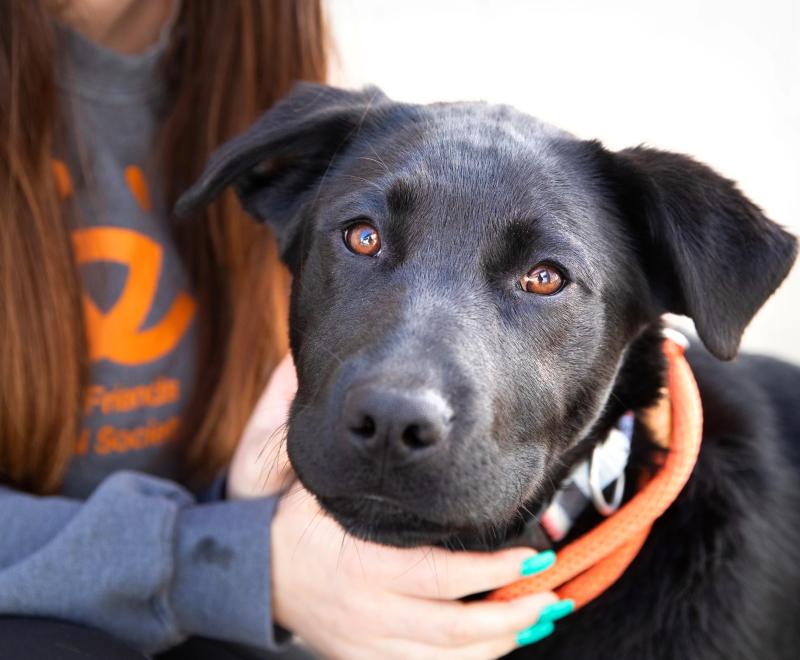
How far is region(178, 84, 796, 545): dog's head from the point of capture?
1232 mm

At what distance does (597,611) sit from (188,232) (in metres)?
1.52

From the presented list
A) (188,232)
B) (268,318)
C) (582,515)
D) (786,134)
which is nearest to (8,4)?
(188,232)

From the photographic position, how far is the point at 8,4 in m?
1.91

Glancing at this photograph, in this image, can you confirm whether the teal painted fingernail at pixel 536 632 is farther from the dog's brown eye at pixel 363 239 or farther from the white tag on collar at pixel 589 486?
the dog's brown eye at pixel 363 239

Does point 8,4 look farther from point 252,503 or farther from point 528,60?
point 528,60

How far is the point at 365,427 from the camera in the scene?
3.85 ft

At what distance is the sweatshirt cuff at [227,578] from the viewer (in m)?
1.74

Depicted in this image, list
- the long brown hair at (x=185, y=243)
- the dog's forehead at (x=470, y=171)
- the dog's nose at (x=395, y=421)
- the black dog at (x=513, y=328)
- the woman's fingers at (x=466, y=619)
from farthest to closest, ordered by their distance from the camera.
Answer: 1. the long brown hair at (x=185, y=243)
2. the woman's fingers at (x=466, y=619)
3. the dog's forehead at (x=470, y=171)
4. the black dog at (x=513, y=328)
5. the dog's nose at (x=395, y=421)

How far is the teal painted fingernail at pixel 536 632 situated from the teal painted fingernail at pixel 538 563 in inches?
4.8

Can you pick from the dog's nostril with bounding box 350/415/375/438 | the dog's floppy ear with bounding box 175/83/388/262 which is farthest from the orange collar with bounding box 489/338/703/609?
the dog's floppy ear with bounding box 175/83/388/262

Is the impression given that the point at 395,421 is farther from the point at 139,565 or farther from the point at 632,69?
the point at 632,69

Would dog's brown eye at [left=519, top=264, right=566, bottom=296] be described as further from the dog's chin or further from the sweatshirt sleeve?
the sweatshirt sleeve

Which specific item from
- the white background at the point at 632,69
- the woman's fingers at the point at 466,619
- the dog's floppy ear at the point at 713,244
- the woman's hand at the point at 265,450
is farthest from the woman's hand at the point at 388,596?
the white background at the point at 632,69

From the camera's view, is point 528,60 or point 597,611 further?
point 528,60
